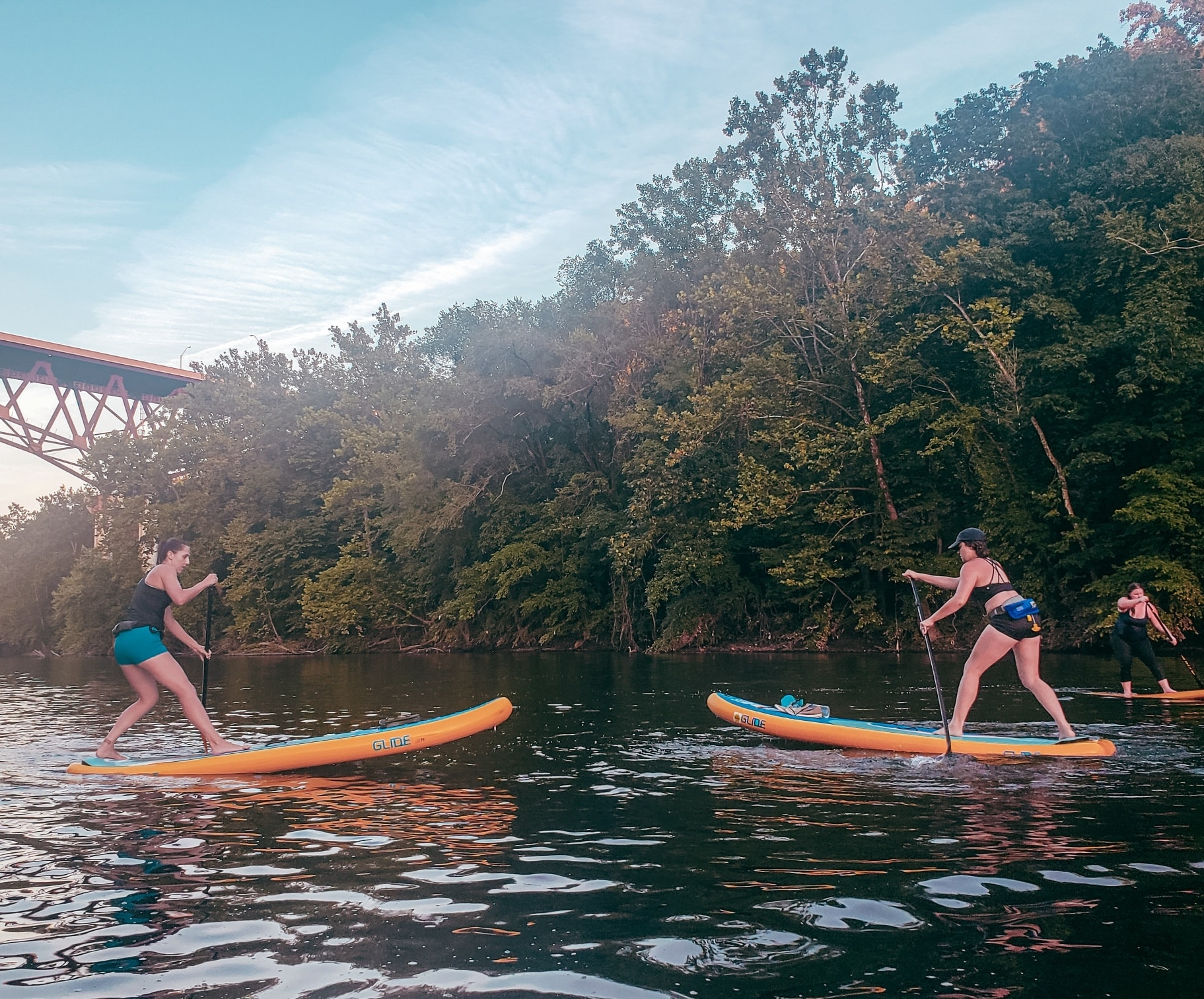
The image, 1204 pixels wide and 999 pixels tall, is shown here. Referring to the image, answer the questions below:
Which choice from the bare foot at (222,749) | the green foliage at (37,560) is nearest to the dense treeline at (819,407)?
the green foliage at (37,560)

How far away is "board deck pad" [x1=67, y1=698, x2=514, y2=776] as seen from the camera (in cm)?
916

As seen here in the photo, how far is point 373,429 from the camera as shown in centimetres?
4675

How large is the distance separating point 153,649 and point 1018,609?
8.39m

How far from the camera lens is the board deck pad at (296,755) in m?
9.16

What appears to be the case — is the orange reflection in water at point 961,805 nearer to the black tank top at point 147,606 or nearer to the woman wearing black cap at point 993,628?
the woman wearing black cap at point 993,628

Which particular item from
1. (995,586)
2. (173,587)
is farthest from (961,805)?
(173,587)

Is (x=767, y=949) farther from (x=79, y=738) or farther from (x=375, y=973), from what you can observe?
(x=79, y=738)

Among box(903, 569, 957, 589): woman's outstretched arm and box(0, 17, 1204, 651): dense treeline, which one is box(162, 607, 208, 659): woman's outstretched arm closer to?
box(903, 569, 957, 589): woman's outstretched arm

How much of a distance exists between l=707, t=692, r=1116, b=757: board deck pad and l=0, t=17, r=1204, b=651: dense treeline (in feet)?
48.9

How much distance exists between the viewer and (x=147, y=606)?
9.52 meters

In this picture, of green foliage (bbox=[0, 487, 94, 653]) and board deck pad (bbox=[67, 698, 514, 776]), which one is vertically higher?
green foliage (bbox=[0, 487, 94, 653])

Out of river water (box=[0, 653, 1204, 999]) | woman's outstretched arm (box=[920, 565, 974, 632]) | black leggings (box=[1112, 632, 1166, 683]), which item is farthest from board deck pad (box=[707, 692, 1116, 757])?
black leggings (box=[1112, 632, 1166, 683])

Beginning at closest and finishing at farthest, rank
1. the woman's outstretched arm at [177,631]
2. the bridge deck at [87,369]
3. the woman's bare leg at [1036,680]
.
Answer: the woman's bare leg at [1036,680], the woman's outstretched arm at [177,631], the bridge deck at [87,369]

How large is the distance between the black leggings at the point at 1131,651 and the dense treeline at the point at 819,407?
28.8 ft
